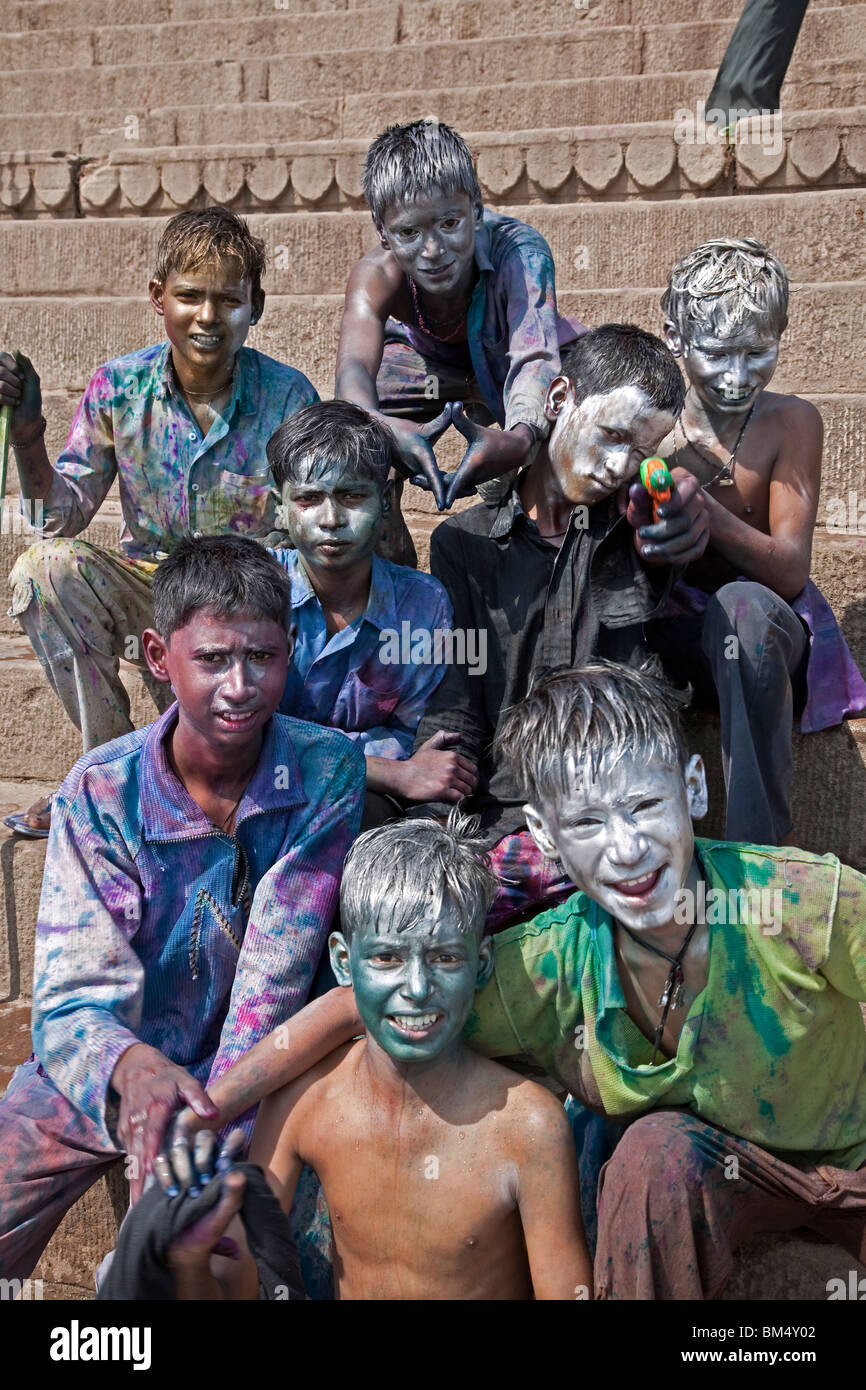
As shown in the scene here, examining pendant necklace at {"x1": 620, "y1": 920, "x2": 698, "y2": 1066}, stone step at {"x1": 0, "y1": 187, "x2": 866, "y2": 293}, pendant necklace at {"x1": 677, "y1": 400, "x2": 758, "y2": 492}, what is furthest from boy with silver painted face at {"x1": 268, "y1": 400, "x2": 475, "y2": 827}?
stone step at {"x1": 0, "y1": 187, "x2": 866, "y2": 293}

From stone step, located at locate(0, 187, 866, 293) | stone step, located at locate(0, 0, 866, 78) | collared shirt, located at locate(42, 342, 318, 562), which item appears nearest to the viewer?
collared shirt, located at locate(42, 342, 318, 562)

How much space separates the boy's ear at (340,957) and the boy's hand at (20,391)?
4.88ft

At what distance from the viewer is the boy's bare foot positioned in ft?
11.6

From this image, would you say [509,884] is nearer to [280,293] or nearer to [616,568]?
[616,568]

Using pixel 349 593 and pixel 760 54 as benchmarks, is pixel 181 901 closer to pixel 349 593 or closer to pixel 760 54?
pixel 349 593

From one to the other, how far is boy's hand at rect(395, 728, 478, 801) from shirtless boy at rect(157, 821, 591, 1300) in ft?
1.39

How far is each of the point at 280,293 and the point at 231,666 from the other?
2.80 m

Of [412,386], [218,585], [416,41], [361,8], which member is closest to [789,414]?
[412,386]

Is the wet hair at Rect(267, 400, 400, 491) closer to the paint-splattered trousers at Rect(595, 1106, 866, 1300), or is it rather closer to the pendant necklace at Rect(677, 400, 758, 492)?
the pendant necklace at Rect(677, 400, 758, 492)

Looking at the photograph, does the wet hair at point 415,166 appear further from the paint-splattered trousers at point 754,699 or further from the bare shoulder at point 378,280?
the paint-splattered trousers at point 754,699

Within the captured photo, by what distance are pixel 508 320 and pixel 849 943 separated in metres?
1.70

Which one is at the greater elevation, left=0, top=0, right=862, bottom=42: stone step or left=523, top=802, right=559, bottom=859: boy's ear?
left=0, top=0, right=862, bottom=42: stone step

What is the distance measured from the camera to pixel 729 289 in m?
3.13

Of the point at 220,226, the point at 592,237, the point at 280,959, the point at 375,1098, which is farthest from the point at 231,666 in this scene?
the point at 592,237
